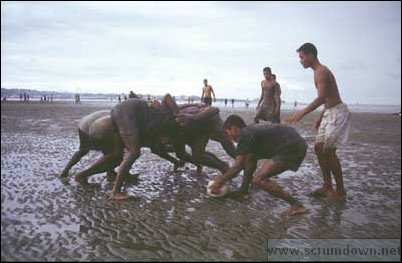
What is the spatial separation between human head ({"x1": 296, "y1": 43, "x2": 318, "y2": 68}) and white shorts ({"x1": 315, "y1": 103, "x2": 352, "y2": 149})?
30.1 inches

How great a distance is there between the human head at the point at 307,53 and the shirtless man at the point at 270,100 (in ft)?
12.4

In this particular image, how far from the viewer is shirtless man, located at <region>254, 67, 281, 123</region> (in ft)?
30.9

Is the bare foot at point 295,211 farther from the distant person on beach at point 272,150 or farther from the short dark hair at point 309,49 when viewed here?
the short dark hair at point 309,49

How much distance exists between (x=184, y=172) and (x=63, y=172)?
2.24m

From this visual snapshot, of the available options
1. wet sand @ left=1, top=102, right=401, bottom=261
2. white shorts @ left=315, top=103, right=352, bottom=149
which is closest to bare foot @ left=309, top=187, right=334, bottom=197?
wet sand @ left=1, top=102, right=401, bottom=261

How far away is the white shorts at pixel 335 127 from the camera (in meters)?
5.56

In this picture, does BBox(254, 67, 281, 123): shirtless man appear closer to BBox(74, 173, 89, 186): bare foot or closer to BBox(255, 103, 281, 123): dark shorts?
BBox(255, 103, 281, 123): dark shorts

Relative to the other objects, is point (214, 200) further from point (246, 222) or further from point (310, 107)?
Answer: point (310, 107)

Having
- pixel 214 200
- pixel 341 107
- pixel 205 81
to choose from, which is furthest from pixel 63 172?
pixel 205 81

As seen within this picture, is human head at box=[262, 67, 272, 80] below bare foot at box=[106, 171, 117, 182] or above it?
above

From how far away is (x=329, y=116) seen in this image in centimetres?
565

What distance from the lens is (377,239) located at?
418 cm

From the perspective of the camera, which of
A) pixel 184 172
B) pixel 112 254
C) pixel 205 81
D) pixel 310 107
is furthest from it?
pixel 205 81

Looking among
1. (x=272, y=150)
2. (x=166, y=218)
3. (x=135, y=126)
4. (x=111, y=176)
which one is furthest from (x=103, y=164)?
(x=272, y=150)
